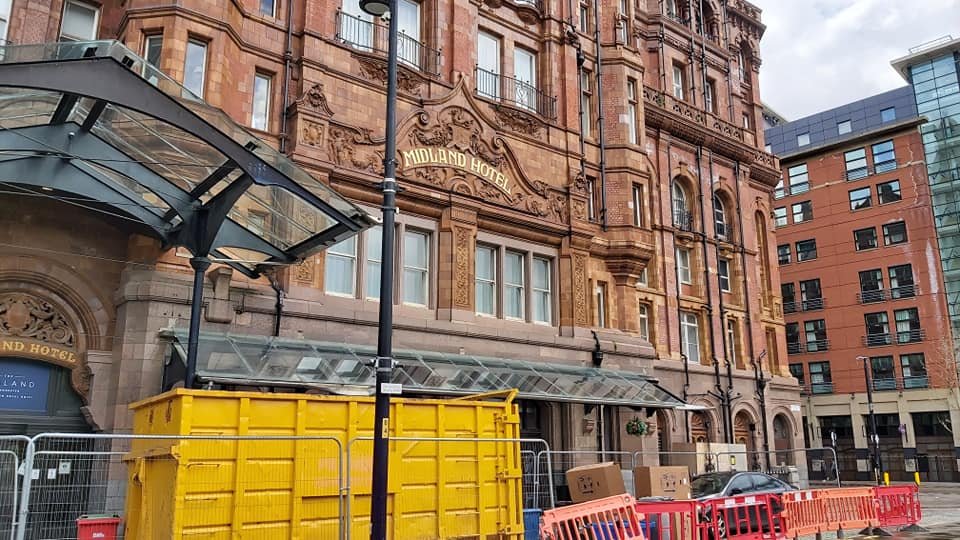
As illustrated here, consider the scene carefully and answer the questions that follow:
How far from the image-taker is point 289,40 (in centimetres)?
1998

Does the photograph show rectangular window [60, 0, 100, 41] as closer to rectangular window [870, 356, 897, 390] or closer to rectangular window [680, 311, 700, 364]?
rectangular window [680, 311, 700, 364]

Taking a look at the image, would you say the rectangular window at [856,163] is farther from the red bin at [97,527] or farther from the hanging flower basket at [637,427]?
the red bin at [97,527]

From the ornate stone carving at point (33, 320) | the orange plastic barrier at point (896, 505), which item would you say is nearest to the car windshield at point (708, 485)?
the orange plastic barrier at point (896, 505)

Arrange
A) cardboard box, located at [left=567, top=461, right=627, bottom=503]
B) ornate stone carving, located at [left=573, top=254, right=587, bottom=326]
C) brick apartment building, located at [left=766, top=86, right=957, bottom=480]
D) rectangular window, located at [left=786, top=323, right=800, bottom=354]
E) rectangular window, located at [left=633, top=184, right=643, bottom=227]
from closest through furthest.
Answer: cardboard box, located at [left=567, top=461, right=627, bottom=503] → ornate stone carving, located at [left=573, top=254, right=587, bottom=326] → rectangular window, located at [left=633, top=184, right=643, bottom=227] → brick apartment building, located at [left=766, top=86, right=957, bottom=480] → rectangular window, located at [left=786, top=323, right=800, bottom=354]

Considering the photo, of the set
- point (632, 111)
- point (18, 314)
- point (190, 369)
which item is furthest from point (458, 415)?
point (632, 111)

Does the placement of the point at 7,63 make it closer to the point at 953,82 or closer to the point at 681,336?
the point at 681,336

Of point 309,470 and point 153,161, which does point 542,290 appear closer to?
point 153,161

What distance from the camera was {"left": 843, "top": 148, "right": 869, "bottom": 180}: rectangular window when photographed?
62250mm

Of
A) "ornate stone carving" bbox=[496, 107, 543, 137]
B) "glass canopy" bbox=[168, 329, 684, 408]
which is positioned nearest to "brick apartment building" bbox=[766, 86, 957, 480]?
"glass canopy" bbox=[168, 329, 684, 408]

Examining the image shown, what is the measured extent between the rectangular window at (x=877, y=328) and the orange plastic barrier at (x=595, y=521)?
177 ft

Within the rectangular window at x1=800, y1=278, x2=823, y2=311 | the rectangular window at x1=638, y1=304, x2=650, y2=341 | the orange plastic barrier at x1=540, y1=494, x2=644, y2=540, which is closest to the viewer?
the orange plastic barrier at x1=540, y1=494, x2=644, y2=540

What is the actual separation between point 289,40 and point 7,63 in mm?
10375

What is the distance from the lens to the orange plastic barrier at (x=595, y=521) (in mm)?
11367

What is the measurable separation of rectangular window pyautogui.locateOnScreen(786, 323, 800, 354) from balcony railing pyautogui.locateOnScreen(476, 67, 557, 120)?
148 feet
